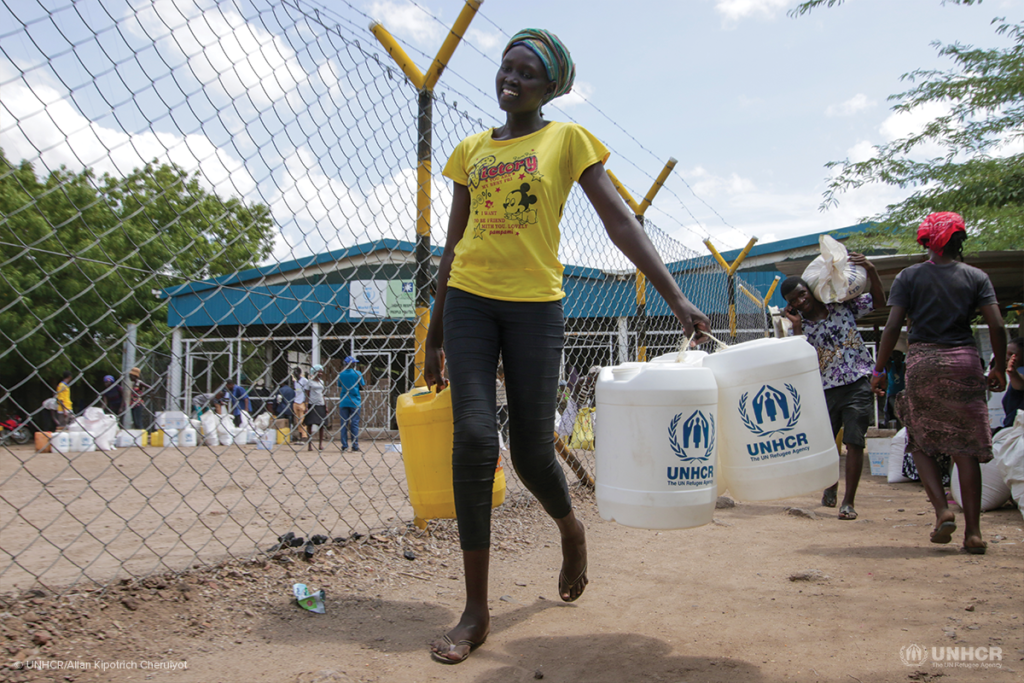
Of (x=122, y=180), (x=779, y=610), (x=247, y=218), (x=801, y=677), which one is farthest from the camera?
(x=247, y=218)

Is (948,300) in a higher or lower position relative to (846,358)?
higher

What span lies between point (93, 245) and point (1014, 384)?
6.15 m

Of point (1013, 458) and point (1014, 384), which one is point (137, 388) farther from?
point (1014, 384)

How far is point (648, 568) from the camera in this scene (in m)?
2.88

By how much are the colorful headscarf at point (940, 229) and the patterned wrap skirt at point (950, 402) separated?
50 cm

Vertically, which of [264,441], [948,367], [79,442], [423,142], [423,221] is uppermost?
[423,142]

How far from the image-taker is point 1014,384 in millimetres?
5262

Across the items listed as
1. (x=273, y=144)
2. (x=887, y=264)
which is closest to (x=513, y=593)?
(x=273, y=144)

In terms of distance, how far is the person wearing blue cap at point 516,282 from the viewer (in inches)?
78.7

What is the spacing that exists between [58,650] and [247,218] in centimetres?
149

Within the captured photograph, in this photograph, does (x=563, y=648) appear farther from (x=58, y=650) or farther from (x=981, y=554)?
(x=981, y=554)

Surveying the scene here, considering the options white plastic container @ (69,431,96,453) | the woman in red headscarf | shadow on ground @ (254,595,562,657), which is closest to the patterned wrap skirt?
the woman in red headscarf

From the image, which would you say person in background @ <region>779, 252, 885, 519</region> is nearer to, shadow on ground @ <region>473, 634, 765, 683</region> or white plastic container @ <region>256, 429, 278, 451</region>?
shadow on ground @ <region>473, 634, 765, 683</region>

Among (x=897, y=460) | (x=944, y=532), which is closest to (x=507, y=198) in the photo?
(x=944, y=532)
